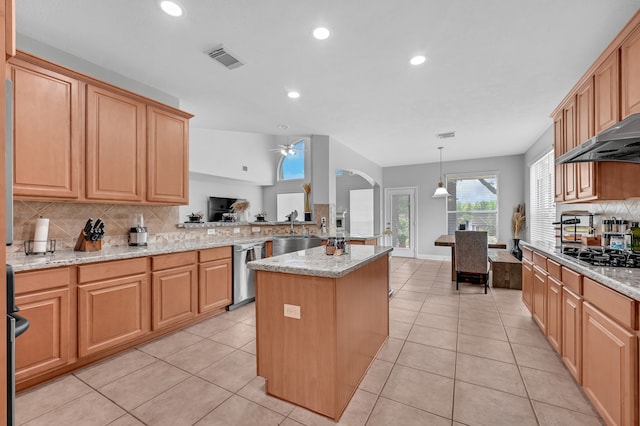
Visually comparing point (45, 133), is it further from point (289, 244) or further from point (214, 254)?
point (289, 244)

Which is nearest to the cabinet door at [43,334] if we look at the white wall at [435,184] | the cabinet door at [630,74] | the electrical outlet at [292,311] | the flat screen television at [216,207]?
the electrical outlet at [292,311]

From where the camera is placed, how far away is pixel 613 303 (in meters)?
1.49

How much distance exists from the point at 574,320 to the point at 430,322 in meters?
1.42

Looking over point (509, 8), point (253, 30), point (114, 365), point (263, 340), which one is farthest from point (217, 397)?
point (509, 8)

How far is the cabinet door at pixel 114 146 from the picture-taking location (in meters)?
2.53

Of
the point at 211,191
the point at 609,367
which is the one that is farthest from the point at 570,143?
the point at 211,191

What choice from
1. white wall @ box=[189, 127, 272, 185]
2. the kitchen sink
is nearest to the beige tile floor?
the kitchen sink

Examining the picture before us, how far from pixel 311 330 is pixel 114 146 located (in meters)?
2.50

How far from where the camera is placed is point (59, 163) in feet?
7.61

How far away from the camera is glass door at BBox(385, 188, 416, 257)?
7.81 m

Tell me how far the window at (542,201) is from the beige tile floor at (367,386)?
2697 millimetres

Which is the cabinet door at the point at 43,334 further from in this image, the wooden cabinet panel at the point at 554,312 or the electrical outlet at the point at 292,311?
the wooden cabinet panel at the point at 554,312

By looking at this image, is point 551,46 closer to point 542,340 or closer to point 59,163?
point 542,340

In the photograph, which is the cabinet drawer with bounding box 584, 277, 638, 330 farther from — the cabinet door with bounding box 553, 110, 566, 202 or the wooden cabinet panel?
the cabinet door with bounding box 553, 110, 566, 202
